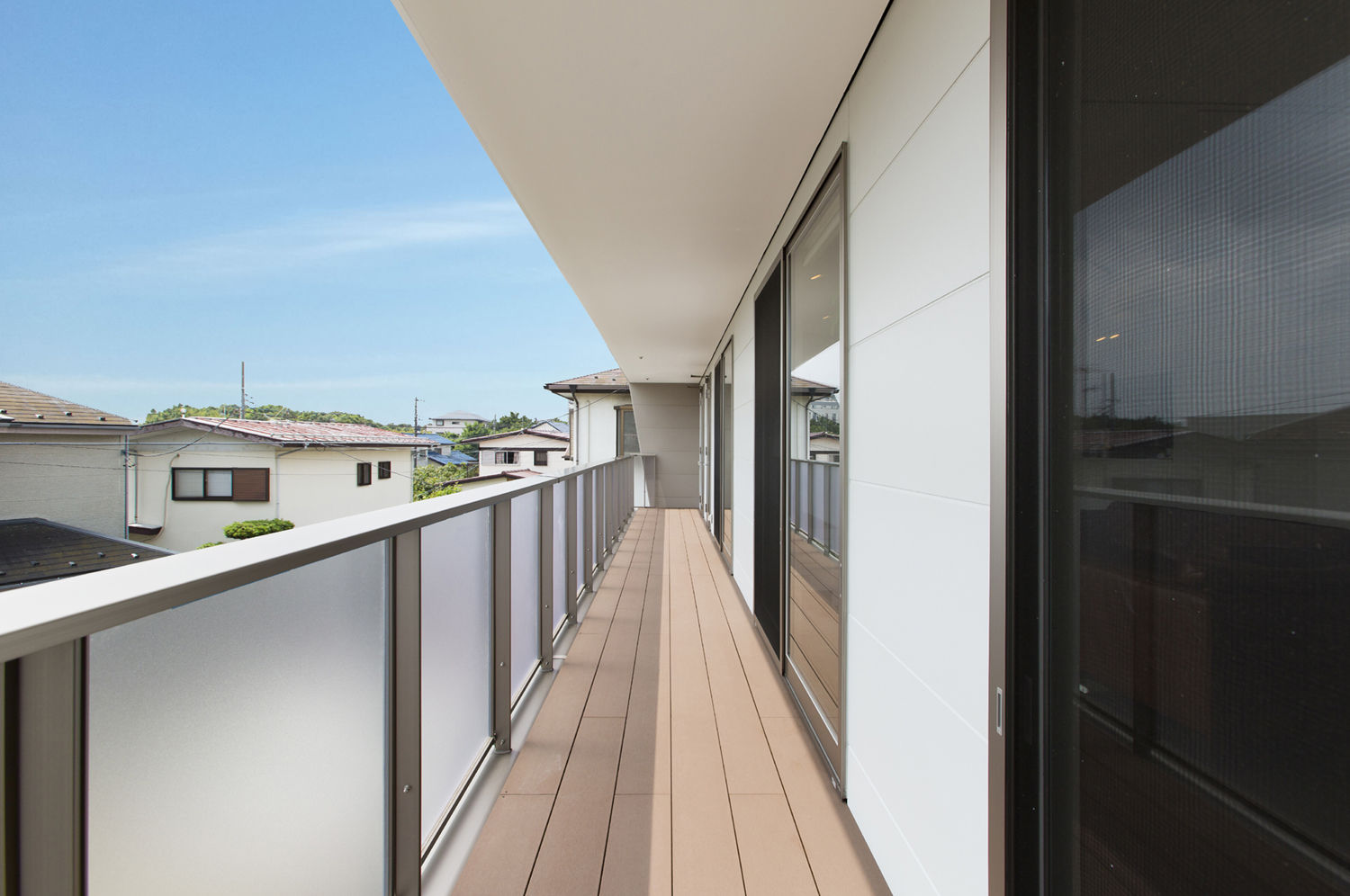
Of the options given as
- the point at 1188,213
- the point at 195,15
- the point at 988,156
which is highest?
the point at 195,15

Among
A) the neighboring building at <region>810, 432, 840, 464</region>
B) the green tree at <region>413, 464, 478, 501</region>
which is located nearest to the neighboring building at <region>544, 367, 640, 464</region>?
the green tree at <region>413, 464, 478, 501</region>

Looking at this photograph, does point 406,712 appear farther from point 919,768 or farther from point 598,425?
point 598,425

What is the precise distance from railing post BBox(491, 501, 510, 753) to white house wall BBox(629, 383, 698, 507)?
358 inches

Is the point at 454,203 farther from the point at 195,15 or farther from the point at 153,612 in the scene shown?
the point at 153,612

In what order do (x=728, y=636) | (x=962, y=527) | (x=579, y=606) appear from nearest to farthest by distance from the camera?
(x=962, y=527) < (x=728, y=636) < (x=579, y=606)

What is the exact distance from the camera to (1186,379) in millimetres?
669

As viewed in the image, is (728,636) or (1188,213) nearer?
(1188,213)

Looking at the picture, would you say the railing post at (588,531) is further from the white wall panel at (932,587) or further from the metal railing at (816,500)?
the white wall panel at (932,587)

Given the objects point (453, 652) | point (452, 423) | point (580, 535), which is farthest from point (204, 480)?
point (452, 423)

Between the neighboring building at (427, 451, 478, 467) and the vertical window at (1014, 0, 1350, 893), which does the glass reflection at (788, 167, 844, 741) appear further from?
the neighboring building at (427, 451, 478, 467)

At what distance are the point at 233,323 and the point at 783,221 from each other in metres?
46.7

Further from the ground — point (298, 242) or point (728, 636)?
point (298, 242)

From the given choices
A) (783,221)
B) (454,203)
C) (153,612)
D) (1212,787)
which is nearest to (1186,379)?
(1212,787)

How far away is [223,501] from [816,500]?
38.1ft
